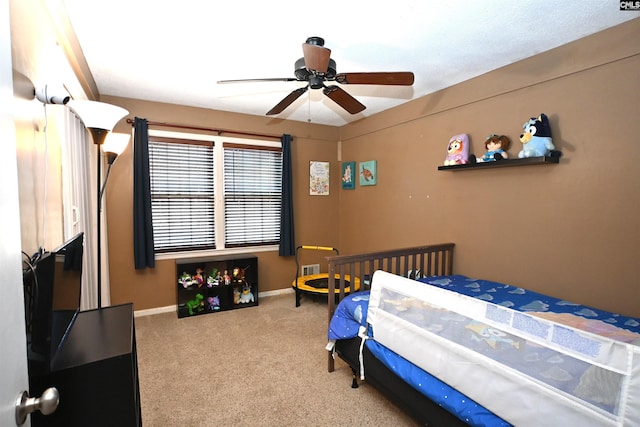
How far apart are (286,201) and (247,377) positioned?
229 cm

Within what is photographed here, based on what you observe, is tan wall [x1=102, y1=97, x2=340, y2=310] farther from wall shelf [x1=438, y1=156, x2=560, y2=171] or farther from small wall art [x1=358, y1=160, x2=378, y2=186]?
wall shelf [x1=438, y1=156, x2=560, y2=171]

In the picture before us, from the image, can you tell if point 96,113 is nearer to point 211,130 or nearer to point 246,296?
point 211,130

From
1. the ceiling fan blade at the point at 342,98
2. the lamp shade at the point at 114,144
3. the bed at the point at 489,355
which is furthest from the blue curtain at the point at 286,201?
the lamp shade at the point at 114,144

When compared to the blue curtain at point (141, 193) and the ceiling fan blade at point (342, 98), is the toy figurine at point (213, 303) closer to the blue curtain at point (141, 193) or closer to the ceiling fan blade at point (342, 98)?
the blue curtain at point (141, 193)

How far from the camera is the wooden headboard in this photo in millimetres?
2373

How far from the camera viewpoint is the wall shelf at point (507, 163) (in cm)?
221

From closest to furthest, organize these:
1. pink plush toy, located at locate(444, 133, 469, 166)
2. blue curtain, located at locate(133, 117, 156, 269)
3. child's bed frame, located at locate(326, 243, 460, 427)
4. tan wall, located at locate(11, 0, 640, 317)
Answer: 1. child's bed frame, located at locate(326, 243, 460, 427)
2. tan wall, located at locate(11, 0, 640, 317)
3. pink plush toy, located at locate(444, 133, 469, 166)
4. blue curtain, located at locate(133, 117, 156, 269)

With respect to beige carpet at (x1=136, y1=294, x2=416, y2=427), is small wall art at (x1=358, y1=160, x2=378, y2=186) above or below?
above

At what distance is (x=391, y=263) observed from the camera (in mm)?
2594

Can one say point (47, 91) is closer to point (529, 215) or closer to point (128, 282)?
point (128, 282)

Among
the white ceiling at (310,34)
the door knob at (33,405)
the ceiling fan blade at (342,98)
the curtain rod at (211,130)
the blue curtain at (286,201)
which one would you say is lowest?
the door knob at (33,405)

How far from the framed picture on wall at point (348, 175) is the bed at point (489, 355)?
2.26 metres

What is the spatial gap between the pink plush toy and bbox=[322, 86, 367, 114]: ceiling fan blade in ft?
3.30

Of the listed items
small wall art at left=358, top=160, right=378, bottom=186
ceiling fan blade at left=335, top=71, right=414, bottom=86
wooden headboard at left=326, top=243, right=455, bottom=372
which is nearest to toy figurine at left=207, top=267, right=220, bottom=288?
wooden headboard at left=326, top=243, right=455, bottom=372
